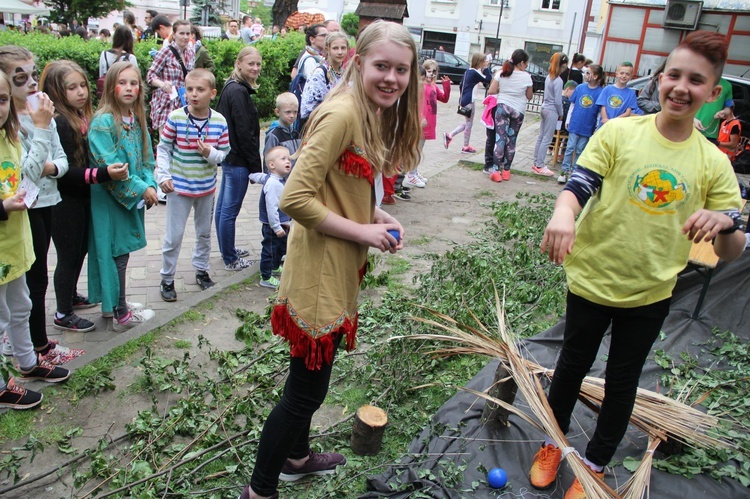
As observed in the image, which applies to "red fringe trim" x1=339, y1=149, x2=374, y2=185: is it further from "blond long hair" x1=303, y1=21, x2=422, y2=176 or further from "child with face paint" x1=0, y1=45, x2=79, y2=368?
"child with face paint" x1=0, y1=45, x2=79, y2=368

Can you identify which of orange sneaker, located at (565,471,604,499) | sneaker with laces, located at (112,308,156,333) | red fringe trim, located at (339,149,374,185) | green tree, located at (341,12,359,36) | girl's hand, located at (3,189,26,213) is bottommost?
sneaker with laces, located at (112,308,156,333)

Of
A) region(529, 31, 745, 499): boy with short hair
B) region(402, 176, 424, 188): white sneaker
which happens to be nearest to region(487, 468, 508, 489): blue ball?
region(529, 31, 745, 499): boy with short hair

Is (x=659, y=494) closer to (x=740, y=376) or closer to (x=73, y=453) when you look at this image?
(x=740, y=376)

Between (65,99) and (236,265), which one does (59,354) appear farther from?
(236,265)

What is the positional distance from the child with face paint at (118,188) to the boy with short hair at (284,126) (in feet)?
3.70

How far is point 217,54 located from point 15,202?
9253 mm

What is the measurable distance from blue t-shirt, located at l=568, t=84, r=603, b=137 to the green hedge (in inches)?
245

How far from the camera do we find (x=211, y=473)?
9.34 feet

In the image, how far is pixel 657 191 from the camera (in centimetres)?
227

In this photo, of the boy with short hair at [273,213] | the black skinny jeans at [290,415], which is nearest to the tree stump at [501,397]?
the black skinny jeans at [290,415]

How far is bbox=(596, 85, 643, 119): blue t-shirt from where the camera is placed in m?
8.85

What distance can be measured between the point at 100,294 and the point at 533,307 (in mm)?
3213

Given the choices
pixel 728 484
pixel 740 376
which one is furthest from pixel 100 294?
pixel 740 376

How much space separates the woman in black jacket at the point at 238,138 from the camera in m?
5.04
